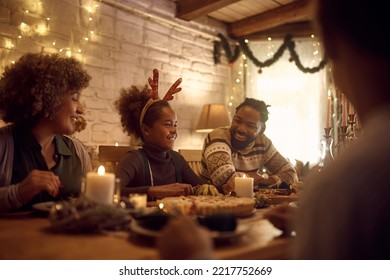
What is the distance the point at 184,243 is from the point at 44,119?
0.96 metres

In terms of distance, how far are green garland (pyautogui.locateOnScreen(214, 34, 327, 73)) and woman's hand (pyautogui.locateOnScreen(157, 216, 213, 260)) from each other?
3525 millimetres

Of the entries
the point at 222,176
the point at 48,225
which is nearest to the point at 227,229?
the point at 48,225

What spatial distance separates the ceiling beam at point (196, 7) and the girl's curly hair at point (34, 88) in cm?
206

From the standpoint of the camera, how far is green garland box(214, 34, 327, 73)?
378cm

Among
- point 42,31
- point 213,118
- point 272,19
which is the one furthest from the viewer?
point 272,19

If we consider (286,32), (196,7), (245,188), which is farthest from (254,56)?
(245,188)

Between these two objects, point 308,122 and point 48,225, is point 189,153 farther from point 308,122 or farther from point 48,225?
point 48,225

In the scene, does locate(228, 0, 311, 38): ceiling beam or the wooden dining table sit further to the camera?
locate(228, 0, 311, 38): ceiling beam

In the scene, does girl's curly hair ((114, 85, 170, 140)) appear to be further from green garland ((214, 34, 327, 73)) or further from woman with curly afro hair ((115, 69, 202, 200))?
green garland ((214, 34, 327, 73))

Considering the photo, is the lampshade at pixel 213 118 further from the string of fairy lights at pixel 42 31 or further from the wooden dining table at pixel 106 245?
the wooden dining table at pixel 106 245

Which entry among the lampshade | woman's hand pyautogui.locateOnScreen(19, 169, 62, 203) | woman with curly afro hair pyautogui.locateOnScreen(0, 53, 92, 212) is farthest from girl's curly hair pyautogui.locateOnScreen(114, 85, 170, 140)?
the lampshade

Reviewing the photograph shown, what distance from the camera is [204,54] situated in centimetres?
383

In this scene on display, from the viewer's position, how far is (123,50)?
10.0 feet

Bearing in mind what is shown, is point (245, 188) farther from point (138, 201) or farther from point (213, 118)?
point (213, 118)
